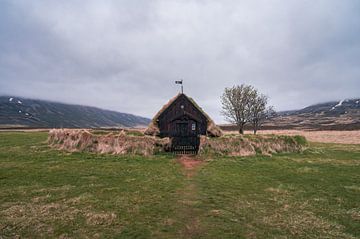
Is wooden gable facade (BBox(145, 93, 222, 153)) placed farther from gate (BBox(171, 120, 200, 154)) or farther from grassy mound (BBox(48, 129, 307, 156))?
grassy mound (BBox(48, 129, 307, 156))

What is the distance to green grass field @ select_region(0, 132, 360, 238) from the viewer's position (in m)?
8.71

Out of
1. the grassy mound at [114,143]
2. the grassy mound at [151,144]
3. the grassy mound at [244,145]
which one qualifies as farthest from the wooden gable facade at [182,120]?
the grassy mound at [244,145]

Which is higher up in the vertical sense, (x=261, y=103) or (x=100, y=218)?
Answer: (x=261, y=103)

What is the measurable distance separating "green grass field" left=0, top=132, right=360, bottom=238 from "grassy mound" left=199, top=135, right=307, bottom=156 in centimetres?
611

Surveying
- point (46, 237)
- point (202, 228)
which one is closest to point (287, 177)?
point (202, 228)

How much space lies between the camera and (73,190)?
13.3 m

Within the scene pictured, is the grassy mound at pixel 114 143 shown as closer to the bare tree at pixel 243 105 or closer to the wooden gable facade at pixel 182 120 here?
the wooden gable facade at pixel 182 120

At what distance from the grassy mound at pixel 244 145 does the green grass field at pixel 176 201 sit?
6114mm

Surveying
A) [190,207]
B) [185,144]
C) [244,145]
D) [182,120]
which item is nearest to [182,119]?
[182,120]

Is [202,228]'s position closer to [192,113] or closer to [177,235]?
[177,235]

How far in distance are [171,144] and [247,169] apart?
36.5ft

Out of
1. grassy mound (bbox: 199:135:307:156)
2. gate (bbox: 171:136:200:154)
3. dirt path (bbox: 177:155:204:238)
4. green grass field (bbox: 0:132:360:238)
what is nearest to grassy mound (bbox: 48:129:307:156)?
grassy mound (bbox: 199:135:307:156)

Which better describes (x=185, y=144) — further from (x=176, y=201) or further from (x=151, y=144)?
(x=176, y=201)

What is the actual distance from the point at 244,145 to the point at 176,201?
54.7 feet
